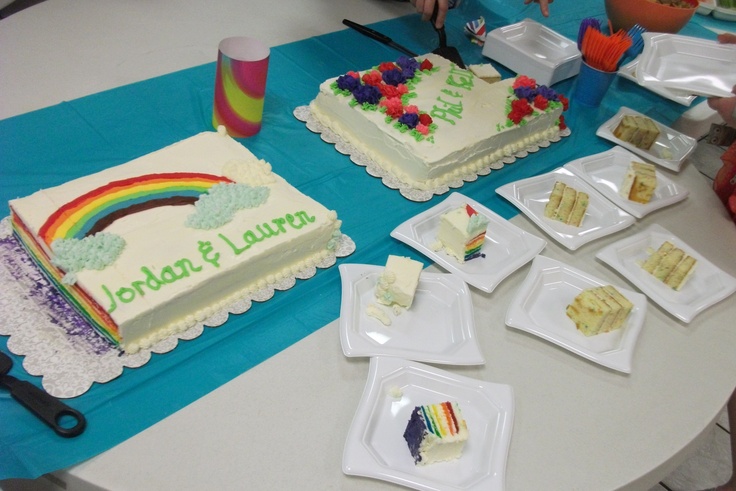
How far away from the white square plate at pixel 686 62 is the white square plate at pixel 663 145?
0.76 ft

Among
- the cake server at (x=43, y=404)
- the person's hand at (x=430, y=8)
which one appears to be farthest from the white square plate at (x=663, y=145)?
the cake server at (x=43, y=404)

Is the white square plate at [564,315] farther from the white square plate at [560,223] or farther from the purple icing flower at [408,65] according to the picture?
the purple icing flower at [408,65]

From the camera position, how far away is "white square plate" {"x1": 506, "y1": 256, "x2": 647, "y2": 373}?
5.01ft

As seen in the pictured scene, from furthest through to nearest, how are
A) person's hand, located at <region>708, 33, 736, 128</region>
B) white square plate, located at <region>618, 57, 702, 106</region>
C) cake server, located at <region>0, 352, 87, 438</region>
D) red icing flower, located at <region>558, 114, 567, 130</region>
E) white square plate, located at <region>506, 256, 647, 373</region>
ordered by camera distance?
white square plate, located at <region>618, 57, 702, 106</region> < red icing flower, located at <region>558, 114, 567, 130</region> < person's hand, located at <region>708, 33, 736, 128</region> < white square plate, located at <region>506, 256, 647, 373</region> < cake server, located at <region>0, 352, 87, 438</region>

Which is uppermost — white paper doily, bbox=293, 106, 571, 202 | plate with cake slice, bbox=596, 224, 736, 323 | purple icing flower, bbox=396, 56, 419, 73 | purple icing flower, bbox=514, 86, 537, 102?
purple icing flower, bbox=514, 86, 537, 102

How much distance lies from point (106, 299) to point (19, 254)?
35 cm

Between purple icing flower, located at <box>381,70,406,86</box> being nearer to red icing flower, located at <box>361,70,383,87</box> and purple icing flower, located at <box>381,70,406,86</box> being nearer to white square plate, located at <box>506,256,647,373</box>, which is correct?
red icing flower, located at <box>361,70,383,87</box>

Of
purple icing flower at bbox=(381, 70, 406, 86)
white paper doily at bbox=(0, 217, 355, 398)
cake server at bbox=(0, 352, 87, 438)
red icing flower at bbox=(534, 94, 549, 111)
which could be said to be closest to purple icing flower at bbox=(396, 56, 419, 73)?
purple icing flower at bbox=(381, 70, 406, 86)

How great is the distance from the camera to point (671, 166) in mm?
2270

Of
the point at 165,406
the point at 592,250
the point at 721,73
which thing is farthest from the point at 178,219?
the point at 721,73

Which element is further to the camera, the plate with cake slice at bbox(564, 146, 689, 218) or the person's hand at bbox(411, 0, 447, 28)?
the person's hand at bbox(411, 0, 447, 28)

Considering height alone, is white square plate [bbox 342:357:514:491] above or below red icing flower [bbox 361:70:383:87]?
below

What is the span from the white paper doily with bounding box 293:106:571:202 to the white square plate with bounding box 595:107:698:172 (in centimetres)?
35

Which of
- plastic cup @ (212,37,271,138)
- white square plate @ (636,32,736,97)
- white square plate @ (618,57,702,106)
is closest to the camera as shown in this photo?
plastic cup @ (212,37,271,138)
